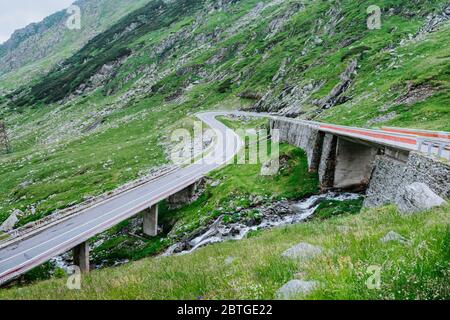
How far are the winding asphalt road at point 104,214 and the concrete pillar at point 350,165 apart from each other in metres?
1.98

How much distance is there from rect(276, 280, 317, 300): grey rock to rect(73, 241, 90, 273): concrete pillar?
87.3 ft

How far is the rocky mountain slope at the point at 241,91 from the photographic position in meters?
54.7

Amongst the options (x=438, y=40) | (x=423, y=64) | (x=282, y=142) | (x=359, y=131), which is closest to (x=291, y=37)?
(x=438, y=40)

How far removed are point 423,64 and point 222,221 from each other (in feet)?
155

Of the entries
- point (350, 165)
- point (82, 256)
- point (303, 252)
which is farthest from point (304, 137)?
point (303, 252)

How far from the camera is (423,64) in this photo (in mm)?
57656

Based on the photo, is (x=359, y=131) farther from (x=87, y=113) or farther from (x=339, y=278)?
(x=87, y=113)

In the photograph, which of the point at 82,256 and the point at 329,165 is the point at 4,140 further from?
the point at 329,165

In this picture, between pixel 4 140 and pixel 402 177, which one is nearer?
pixel 402 177

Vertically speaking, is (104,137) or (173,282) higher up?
(173,282)

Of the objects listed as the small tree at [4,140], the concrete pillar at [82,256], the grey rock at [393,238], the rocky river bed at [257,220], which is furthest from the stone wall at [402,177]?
the small tree at [4,140]

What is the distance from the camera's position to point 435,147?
857 inches

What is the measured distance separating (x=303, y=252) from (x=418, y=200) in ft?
21.7

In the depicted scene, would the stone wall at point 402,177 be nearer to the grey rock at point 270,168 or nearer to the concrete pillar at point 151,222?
the grey rock at point 270,168
